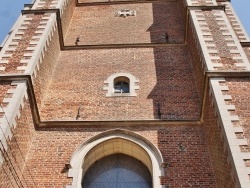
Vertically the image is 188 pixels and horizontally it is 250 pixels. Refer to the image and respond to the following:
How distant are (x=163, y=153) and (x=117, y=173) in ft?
4.04

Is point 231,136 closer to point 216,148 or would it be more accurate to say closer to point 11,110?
point 216,148

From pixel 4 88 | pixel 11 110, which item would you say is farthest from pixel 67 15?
pixel 11 110

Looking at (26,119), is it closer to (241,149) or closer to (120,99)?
(120,99)

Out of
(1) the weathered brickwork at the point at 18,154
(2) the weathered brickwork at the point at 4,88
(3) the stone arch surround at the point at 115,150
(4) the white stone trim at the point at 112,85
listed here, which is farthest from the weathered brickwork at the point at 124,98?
(2) the weathered brickwork at the point at 4,88

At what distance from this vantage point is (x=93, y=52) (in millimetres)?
15094

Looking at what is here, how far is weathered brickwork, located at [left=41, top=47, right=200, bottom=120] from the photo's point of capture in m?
11.9

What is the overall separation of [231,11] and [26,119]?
1164cm

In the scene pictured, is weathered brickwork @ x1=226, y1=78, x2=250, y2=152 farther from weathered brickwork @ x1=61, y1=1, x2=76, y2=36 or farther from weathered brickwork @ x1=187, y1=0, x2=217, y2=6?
weathered brickwork @ x1=61, y1=1, x2=76, y2=36

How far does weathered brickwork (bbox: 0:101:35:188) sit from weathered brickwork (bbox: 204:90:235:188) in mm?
4213

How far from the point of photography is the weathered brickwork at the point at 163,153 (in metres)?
9.70

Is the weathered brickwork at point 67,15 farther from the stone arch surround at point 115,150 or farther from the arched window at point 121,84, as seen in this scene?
the stone arch surround at point 115,150

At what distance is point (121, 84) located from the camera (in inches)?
529

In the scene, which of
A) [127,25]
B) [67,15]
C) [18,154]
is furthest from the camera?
[127,25]

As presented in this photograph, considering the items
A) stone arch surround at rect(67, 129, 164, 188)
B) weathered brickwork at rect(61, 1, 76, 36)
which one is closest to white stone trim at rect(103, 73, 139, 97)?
stone arch surround at rect(67, 129, 164, 188)
